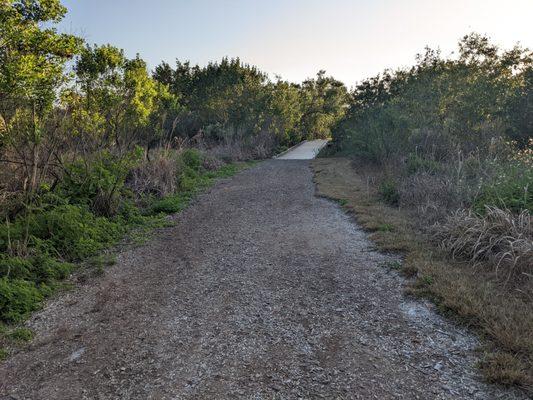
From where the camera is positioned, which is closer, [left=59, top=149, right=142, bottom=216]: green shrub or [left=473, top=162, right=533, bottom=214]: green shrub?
[left=473, top=162, right=533, bottom=214]: green shrub

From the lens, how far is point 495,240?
4707 millimetres

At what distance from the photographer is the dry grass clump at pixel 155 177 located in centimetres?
929

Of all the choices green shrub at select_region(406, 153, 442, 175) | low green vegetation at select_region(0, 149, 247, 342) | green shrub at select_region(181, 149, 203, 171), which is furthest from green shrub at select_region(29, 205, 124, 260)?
green shrub at select_region(406, 153, 442, 175)

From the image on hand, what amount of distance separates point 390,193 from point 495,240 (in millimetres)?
4020

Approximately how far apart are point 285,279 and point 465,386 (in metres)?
2.37

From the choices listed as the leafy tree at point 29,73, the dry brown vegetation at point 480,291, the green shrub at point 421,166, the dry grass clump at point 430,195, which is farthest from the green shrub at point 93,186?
the green shrub at point 421,166

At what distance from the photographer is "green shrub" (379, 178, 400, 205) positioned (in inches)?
330

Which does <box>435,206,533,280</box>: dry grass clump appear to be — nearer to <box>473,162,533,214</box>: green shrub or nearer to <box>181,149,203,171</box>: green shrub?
<box>473,162,533,214</box>: green shrub

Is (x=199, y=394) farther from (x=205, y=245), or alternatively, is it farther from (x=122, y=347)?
(x=205, y=245)

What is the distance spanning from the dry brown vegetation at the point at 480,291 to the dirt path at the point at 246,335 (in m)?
0.17

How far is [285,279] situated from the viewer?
4.71 metres

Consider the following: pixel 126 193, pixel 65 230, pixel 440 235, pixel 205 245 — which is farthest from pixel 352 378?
pixel 126 193

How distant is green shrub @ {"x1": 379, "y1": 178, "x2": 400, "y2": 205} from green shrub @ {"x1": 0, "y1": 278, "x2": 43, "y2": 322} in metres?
6.92

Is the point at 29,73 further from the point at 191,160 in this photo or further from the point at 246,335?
the point at 191,160
